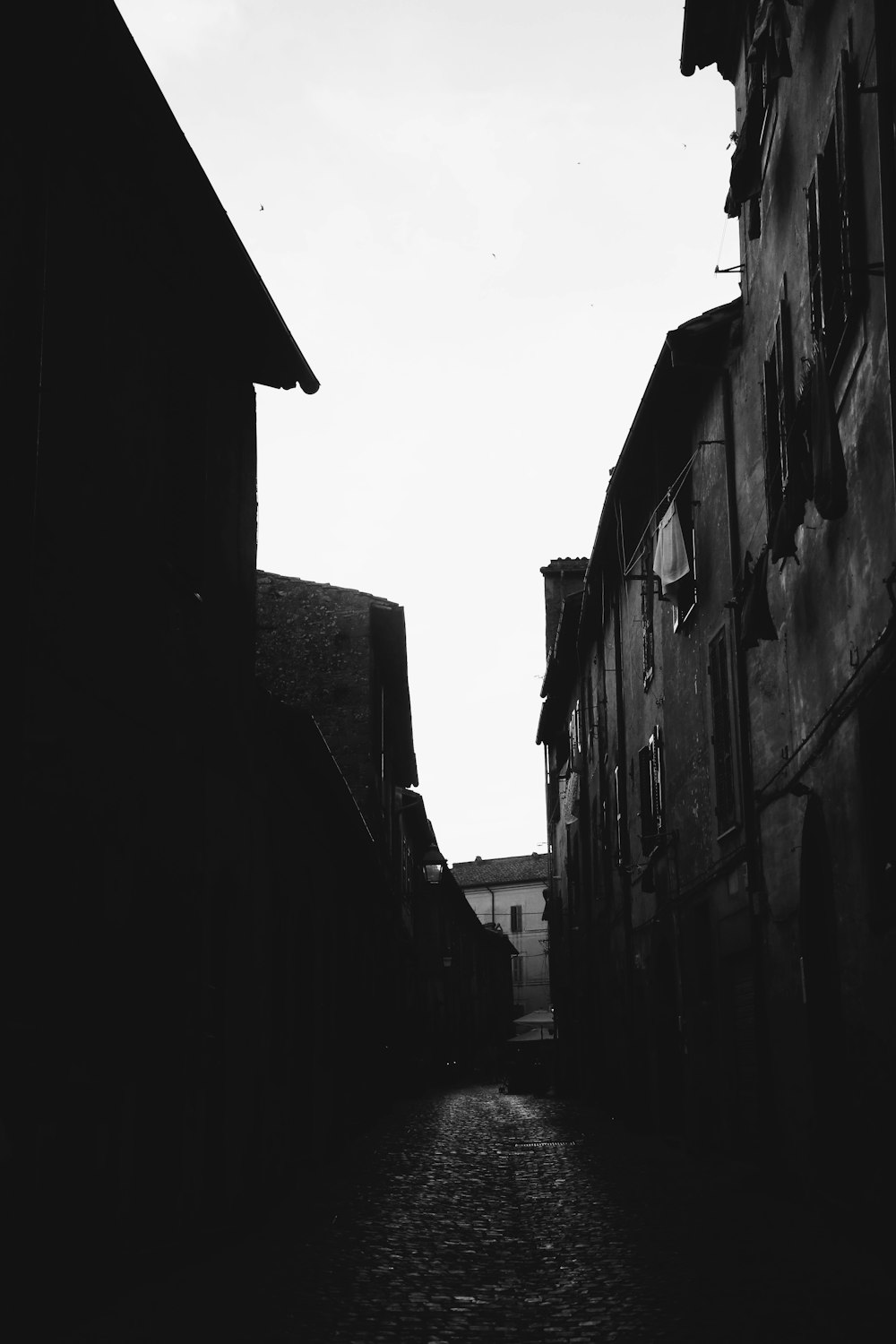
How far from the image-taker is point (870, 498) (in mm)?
8719

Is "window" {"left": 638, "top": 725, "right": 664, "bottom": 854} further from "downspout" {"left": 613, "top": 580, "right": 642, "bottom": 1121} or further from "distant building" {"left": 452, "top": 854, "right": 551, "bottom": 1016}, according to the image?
"distant building" {"left": 452, "top": 854, "right": 551, "bottom": 1016}

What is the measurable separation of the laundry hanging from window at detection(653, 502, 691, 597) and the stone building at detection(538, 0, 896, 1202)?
0.06m

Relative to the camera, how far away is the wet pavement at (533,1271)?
640cm

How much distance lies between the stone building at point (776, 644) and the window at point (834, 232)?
0.03m

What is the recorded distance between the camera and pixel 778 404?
471 inches

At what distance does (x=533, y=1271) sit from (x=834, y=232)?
6.75 m

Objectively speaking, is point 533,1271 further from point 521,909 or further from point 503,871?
point 503,871

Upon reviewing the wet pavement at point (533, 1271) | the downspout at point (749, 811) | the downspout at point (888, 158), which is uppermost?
the downspout at point (888, 158)

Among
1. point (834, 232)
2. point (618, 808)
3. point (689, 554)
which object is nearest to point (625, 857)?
point (618, 808)

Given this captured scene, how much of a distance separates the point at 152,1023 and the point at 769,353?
292 inches

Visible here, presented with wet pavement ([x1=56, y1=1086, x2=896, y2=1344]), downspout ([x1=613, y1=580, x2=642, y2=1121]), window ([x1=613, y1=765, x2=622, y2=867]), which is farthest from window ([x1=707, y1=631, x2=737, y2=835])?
window ([x1=613, y1=765, x2=622, y2=867])

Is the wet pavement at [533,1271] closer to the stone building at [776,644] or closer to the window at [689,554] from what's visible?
the stone building at [776,644]

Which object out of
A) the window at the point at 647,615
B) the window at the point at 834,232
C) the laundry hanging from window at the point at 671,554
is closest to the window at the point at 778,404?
the window at the point at 834,232

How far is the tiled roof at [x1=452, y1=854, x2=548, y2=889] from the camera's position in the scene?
267ft
